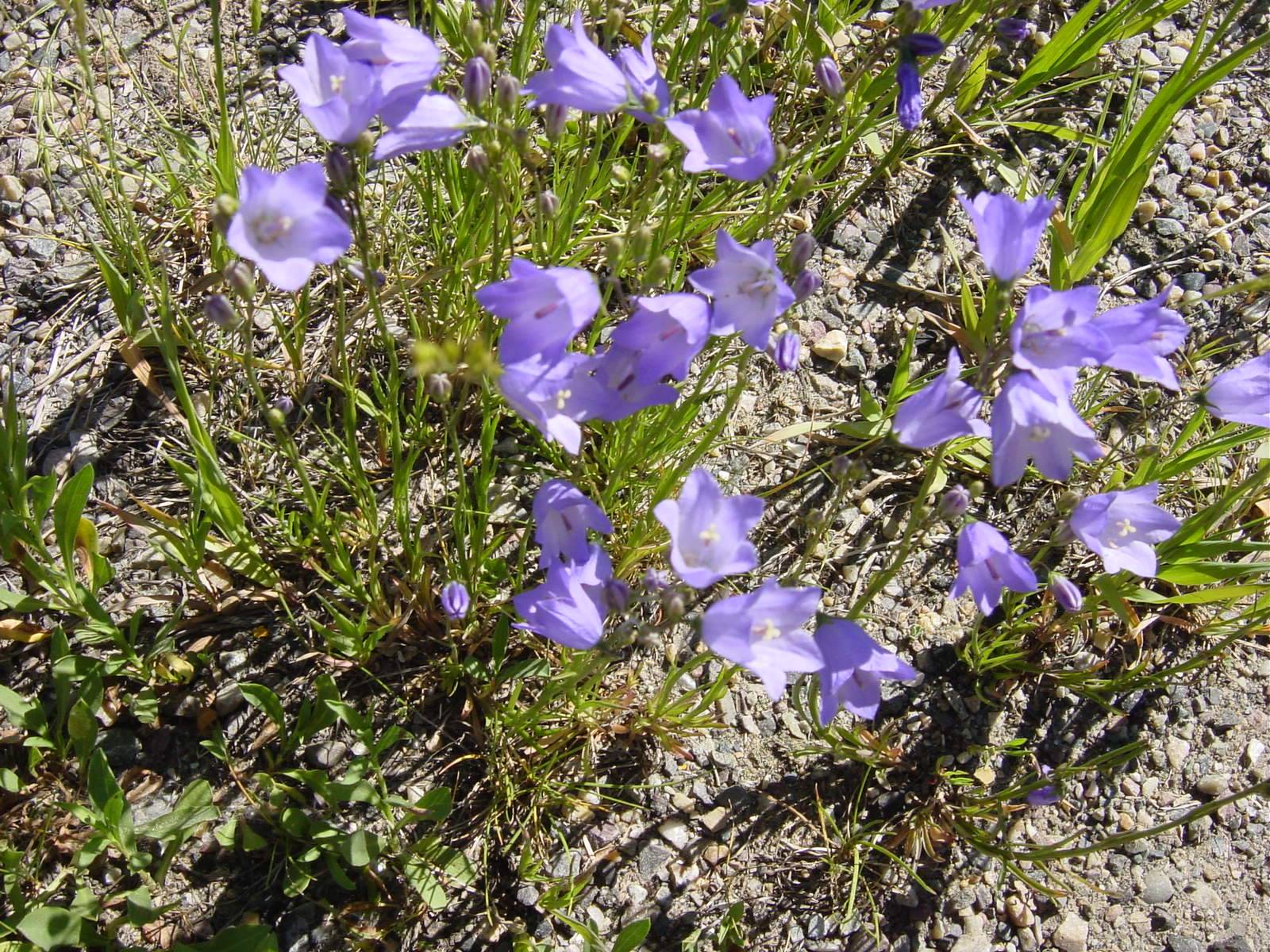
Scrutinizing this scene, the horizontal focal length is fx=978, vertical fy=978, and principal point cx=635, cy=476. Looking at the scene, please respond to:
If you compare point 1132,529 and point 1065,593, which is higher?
point 1132,529

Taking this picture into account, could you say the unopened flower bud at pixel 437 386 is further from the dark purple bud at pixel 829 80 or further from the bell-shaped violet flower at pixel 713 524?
the dark purple bud at pixel 829 80

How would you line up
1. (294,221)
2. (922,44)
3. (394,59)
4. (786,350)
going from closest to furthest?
1. (294,221)
2. (394,59)
3. (786,350)
4. (922,44)

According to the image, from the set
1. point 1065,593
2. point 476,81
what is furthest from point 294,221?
point 1065,593

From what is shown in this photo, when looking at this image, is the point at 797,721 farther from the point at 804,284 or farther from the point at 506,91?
the point at 506,91

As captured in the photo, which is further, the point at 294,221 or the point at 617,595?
the point at 617,595

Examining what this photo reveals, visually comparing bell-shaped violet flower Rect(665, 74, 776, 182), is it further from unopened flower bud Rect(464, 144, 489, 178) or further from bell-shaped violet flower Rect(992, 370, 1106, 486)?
bell-shaped violet flower Rect(992, 370, 1106, 486)

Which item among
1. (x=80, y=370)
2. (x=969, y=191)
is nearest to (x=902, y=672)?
(x=969, y=191)

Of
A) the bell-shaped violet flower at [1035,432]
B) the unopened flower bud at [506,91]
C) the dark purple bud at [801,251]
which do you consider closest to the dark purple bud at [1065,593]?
the bell-shaped violet flower at [1035,432]
